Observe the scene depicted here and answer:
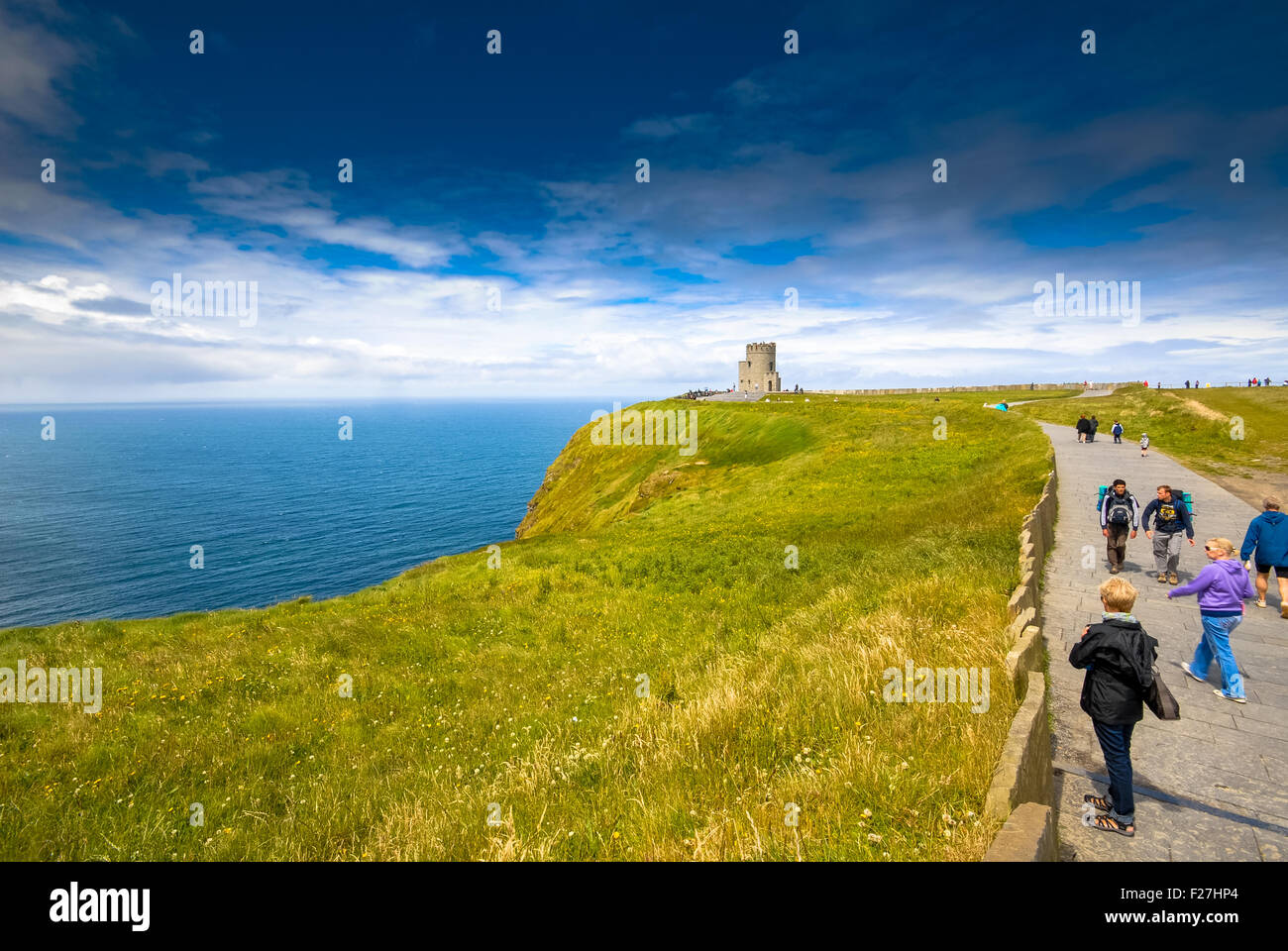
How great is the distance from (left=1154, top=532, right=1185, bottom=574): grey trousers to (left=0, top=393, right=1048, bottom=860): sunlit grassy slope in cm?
326

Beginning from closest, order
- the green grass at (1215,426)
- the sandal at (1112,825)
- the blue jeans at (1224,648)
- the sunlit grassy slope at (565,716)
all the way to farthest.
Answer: the sandal at (1112,825) → the sunlit grassy slope at (565,716) → the blue jeans at (1224,648) → the green grass at (1215,426)

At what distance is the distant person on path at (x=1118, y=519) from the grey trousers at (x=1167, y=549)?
0.73m

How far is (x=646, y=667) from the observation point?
12.5 meters

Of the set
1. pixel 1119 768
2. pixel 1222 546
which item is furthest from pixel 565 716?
pixel 1222 546

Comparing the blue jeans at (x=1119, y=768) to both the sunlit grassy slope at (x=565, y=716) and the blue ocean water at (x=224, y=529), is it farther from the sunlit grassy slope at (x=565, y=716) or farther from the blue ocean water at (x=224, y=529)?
the blue ocean water at (x=224, y=529)

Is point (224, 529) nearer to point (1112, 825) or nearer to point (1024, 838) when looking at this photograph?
point (1024, 838)

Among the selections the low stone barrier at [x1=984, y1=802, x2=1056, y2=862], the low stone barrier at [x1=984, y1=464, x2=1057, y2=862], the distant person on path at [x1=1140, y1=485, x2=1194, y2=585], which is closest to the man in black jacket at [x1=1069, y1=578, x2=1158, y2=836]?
the low stone barrier at [x1=984, y1=464, x2=1057, y2=862]

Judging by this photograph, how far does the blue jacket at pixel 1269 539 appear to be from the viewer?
1063cm

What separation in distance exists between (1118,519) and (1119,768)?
438 inches

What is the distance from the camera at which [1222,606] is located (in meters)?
8.21

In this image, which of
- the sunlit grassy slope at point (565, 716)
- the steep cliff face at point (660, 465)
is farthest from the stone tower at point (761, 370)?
the sunlit grassy slope at point (565, 716)
